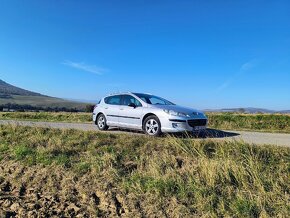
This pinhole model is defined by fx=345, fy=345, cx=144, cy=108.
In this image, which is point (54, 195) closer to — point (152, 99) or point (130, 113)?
point (130, 113)

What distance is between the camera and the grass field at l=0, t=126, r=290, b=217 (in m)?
6.23

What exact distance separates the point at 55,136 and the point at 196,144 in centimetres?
471

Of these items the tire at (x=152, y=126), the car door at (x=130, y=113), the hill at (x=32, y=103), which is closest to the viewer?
the tire at (x=152, y=126)

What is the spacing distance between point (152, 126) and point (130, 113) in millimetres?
1198

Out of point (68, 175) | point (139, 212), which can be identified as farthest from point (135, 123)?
point (139, 212)

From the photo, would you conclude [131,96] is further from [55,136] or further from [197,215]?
[197,215]

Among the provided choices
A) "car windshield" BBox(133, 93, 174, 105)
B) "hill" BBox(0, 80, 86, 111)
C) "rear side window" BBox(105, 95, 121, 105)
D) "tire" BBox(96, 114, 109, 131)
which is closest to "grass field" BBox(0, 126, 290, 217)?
"car windshield" BBox(133, 93, 174, 105)

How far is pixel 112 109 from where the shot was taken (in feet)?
43.9

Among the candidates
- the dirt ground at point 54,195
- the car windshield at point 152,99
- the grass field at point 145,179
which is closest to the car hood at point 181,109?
the car windshield at point 152,99

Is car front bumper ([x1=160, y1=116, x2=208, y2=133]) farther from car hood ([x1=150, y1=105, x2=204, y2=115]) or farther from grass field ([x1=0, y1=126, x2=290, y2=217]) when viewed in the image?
grass field ([x1=0, y1=126, x2=290, y2=217])

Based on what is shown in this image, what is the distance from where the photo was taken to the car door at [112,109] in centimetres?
1316

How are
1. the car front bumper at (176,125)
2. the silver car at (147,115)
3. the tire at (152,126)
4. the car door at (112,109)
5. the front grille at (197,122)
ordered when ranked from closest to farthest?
the car front bumper at (176,125) → the silver car at (147,115) → the front grille at (197,122) → the tire at (152,126) → the car door at (112,109)

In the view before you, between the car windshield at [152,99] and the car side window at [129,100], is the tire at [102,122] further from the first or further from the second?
the car windshield at [152,99]

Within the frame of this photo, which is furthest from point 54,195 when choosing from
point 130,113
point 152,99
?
point 152,99
